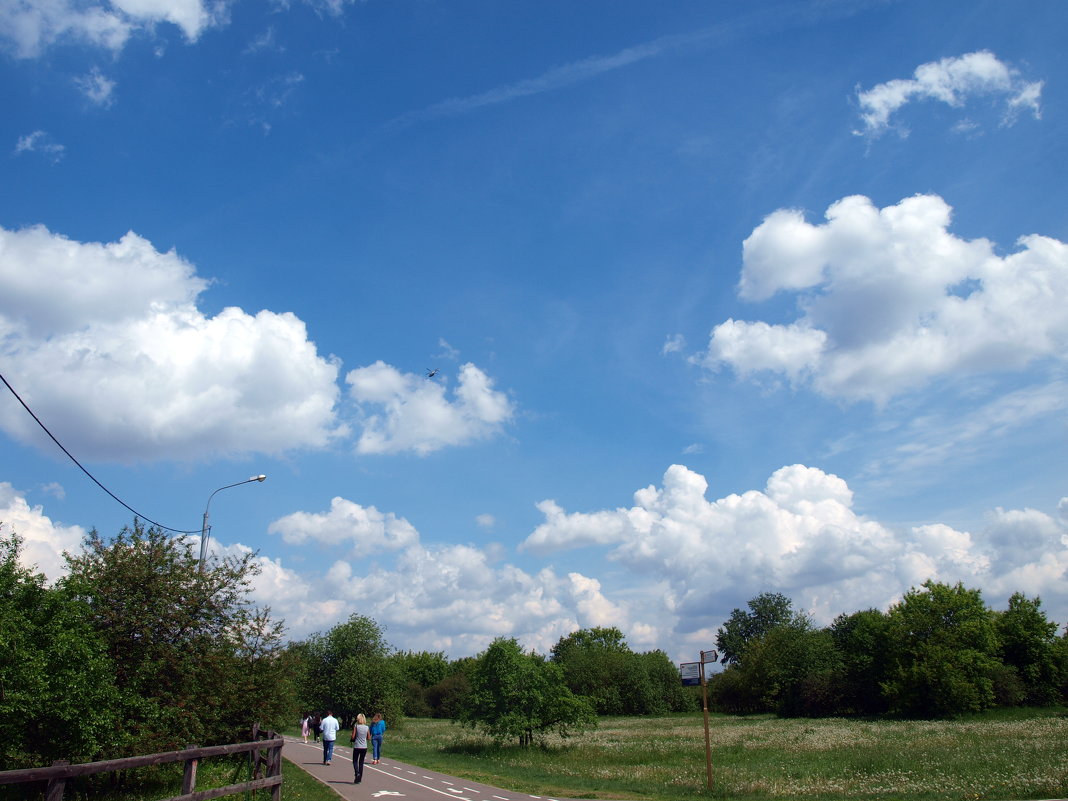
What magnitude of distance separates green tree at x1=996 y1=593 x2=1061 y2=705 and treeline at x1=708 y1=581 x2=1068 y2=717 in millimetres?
84

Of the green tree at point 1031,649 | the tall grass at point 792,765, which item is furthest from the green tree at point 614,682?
the tall grass at point 792,765

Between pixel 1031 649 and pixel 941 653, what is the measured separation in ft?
40.3

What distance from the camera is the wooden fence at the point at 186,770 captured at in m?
7.70

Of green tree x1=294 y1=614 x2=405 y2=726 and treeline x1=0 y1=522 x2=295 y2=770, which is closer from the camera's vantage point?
treeline x1=0 y1=522 x2=295 y2=770

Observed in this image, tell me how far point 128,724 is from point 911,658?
6592cm

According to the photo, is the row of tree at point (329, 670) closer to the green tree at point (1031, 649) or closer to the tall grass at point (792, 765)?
the green tree at point (1031, 649)

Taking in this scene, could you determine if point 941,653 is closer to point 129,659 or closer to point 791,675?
point 791,675

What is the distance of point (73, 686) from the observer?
14.8 m

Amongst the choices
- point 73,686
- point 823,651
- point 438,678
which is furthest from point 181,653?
point 438,678

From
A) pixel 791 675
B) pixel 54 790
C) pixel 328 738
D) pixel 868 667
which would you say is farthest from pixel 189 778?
pixel 791 675

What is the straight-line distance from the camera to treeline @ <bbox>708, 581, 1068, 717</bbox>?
198 ft

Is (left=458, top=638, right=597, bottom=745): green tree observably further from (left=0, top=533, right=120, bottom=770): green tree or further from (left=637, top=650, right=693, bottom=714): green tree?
(left=637, top=650, right=693, bottom=714): green tree

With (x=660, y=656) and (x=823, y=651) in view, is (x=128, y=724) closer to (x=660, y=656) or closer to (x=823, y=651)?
(x=823, y=651)

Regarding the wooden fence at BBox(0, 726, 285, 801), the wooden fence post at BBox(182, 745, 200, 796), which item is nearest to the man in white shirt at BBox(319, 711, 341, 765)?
the wooden fence at BBox(0, 726, 285, 801)
